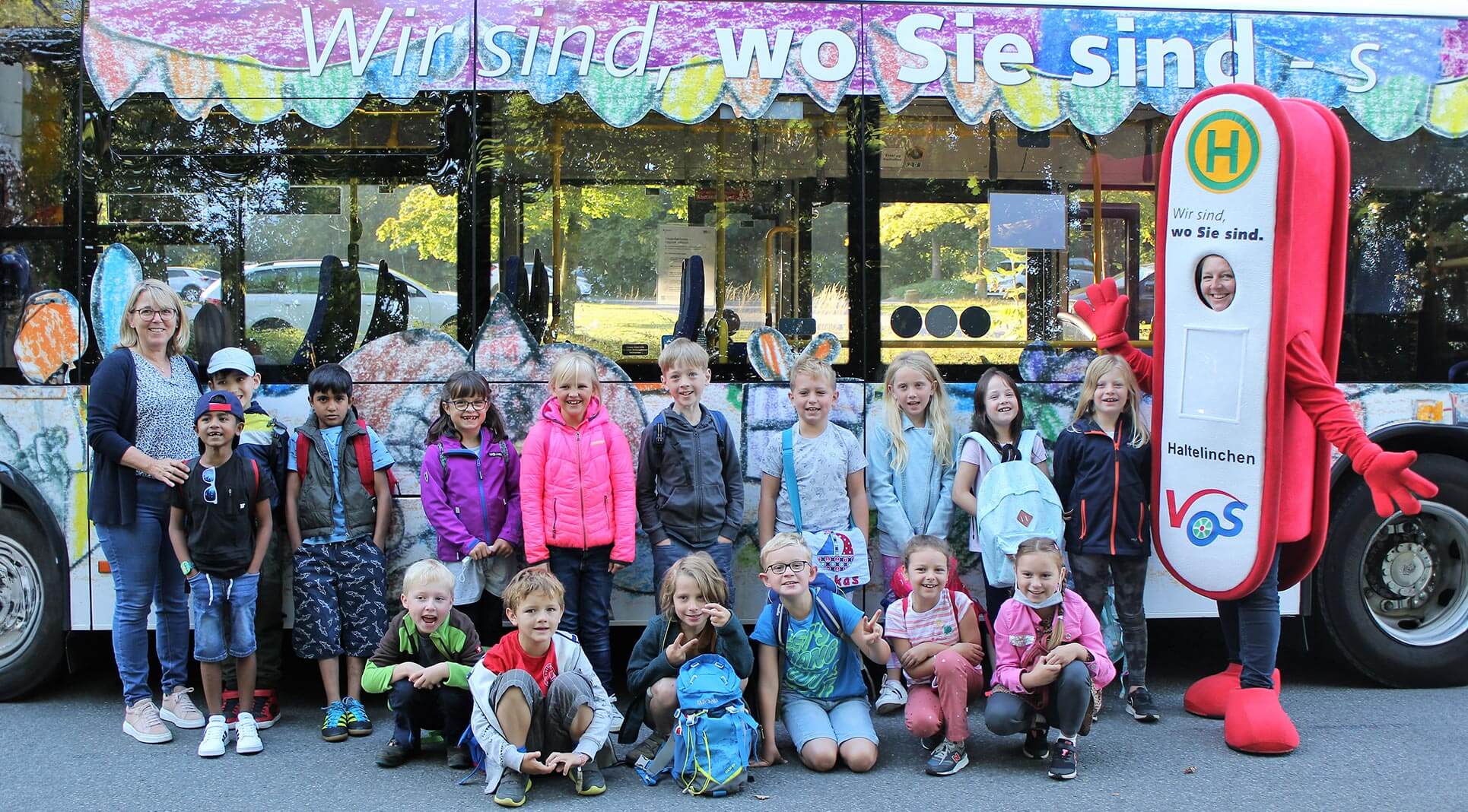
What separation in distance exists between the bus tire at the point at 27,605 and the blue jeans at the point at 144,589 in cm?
48

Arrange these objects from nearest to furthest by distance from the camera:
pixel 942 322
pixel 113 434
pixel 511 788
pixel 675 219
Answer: pixel 511 788 < pixel 113 434 < pixel 675 219 < pixel 942 322

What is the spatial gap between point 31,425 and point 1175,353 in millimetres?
4930

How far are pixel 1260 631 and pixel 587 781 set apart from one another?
2.77 metres

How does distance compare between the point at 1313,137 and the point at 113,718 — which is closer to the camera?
the point at 1313,137

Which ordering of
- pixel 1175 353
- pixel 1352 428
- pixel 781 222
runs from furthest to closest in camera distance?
pixel 781 222, pixel 1175 353, pixel 1352 428

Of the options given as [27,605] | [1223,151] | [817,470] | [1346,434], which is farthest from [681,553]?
[27,605]

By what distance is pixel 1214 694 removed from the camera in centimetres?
518

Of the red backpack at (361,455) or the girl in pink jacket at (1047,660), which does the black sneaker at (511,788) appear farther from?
the girl in pink jacket at (1047,660)

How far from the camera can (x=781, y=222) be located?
537 centimetres

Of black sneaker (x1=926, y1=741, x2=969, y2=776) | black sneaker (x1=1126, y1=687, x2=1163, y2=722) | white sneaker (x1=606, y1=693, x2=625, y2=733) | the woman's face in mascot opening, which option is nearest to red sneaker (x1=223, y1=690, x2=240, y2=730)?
white sneaker (x1=606, y1=693, x2=625, y2=733)

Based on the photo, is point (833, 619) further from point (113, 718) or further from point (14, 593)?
point (14, 593)

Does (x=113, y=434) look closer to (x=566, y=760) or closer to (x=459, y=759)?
(x=459, y=759)

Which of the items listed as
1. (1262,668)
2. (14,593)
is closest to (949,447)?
(1262,668)

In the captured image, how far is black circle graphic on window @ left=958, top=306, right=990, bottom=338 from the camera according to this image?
5438 millimetres
